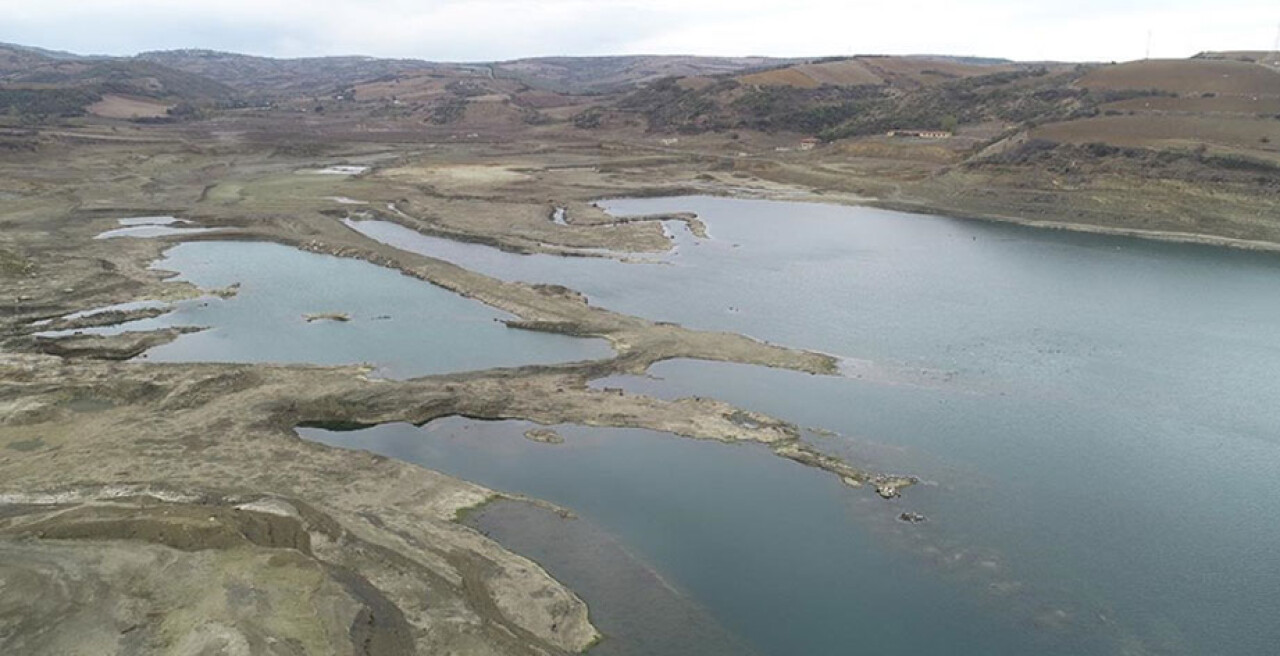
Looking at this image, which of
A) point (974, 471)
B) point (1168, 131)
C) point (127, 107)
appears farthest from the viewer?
point (127, 107)

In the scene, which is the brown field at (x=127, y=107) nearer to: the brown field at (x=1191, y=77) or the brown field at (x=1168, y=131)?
the brown field at (x=1168, y=131)

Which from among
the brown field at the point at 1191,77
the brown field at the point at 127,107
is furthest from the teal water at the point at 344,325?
the brown field at the point at 127,107

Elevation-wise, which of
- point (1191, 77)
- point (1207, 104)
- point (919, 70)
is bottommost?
point (1207, 104)

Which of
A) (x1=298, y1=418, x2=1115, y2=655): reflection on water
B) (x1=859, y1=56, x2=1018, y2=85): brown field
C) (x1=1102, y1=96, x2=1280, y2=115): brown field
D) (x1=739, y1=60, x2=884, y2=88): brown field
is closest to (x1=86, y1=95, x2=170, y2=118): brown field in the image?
(x1=739, y1=60, x2=884, y2=88): brown field

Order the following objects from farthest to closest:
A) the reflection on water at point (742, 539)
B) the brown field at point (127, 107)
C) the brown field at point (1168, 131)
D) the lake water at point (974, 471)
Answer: the brown field at point (127, 107) < the brown field at point (1168, 131) < the lake water at point (974, 471) < the reflection on water at point (742, 539)

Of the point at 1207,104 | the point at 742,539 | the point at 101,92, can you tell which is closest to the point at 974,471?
the point at 742,539

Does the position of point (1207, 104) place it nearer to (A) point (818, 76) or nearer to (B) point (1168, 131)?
(B) point (1168, 131)

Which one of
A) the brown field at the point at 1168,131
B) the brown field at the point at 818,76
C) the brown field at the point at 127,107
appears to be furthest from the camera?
the brown field at the point at 818,76
